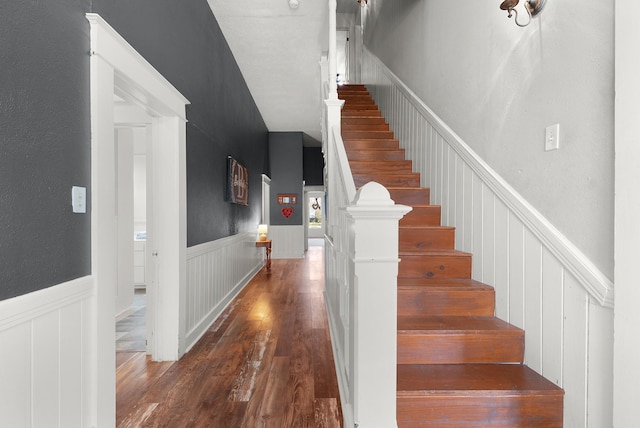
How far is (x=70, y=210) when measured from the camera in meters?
1.45

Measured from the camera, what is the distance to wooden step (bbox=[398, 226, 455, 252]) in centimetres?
255

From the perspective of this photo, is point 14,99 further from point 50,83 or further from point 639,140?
point 639,140

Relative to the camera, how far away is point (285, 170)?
27.7 ft

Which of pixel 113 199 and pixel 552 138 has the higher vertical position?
pixel 552 138

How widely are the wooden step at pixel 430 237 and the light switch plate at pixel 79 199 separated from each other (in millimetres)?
1965

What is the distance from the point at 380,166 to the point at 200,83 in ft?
5.99

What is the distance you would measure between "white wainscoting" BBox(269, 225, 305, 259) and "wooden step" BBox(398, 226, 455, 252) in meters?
5.83

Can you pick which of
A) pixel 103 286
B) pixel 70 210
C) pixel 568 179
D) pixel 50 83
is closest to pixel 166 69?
pixel 50 83

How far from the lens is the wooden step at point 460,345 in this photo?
179 cm

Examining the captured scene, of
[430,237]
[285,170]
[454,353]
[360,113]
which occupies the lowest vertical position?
[454,353]

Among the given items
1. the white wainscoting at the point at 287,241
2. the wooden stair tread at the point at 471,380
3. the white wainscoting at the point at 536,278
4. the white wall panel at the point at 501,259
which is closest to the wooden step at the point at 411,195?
the white wainscoting at the point at 536,278

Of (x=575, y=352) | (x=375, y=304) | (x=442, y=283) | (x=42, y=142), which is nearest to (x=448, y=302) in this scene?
(x=442, y=283)

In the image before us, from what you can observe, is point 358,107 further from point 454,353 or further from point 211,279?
point 454,353

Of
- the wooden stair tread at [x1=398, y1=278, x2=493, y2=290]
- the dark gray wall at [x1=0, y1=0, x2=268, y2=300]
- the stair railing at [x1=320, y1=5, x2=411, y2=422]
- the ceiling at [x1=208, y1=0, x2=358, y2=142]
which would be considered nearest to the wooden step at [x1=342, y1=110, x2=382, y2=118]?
the ceiling at [x1=208, y1=0, x2=358, y2=142]
